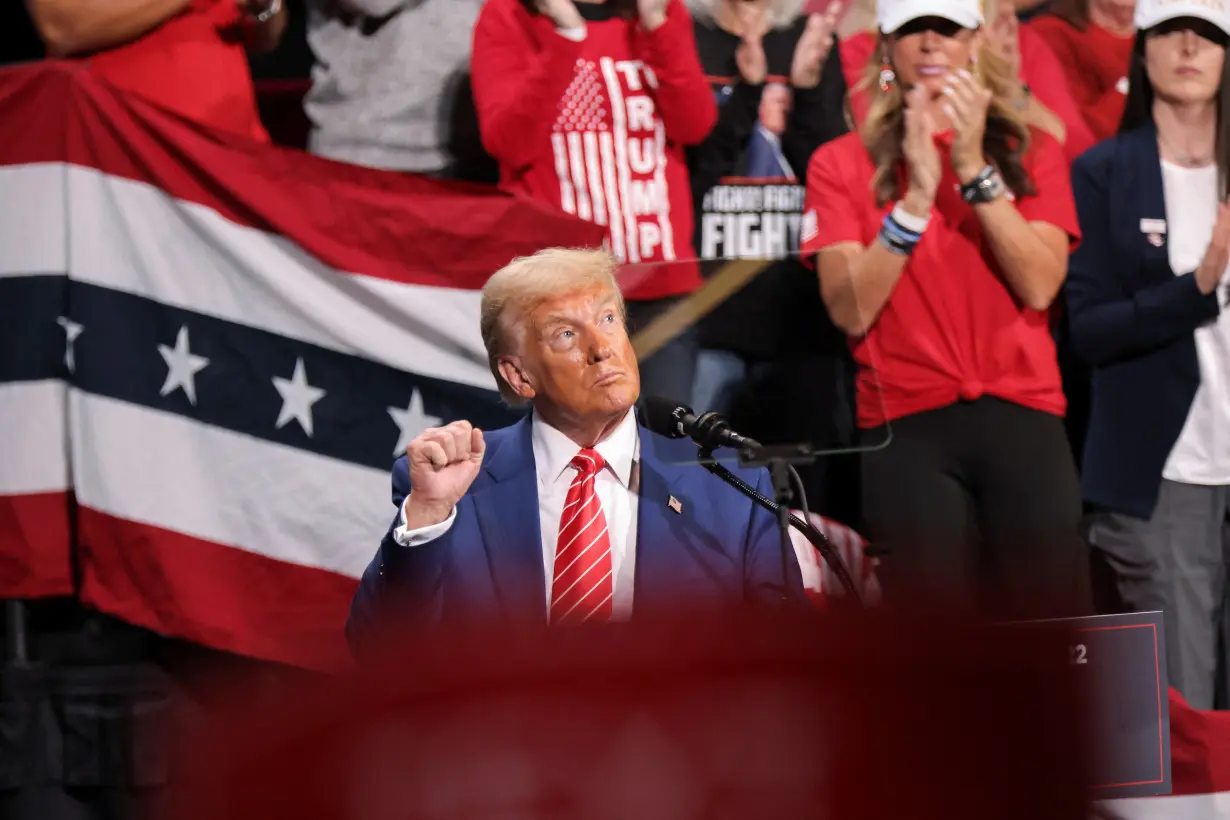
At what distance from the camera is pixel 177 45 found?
11.5ft

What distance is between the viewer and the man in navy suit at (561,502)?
7.27 ft

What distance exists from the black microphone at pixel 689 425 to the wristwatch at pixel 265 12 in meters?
1.74

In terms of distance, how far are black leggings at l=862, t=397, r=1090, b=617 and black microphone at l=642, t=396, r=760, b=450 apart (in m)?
1.18

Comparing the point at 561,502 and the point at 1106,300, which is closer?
the point at 561,502

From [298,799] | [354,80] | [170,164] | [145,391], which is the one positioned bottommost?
[298,799]

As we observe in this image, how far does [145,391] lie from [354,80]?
0.89 metres

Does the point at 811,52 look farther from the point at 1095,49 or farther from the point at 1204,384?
the point at 1204,384

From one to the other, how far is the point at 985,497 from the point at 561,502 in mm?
1490

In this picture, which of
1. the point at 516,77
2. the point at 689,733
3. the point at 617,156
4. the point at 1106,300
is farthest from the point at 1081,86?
the point at 689,733

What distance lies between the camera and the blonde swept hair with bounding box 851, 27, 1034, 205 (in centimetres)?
359

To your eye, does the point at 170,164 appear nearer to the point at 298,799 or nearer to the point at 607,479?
the point at 607,479

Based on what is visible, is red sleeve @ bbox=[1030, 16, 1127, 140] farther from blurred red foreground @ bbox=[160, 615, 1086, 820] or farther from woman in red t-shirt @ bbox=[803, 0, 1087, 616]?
blurred red foreground @ bbox=[160, 615, 1086, 820]

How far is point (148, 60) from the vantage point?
11.5 feet

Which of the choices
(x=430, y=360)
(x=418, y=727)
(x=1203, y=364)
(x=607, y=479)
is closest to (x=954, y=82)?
(x=1203, y=364)
